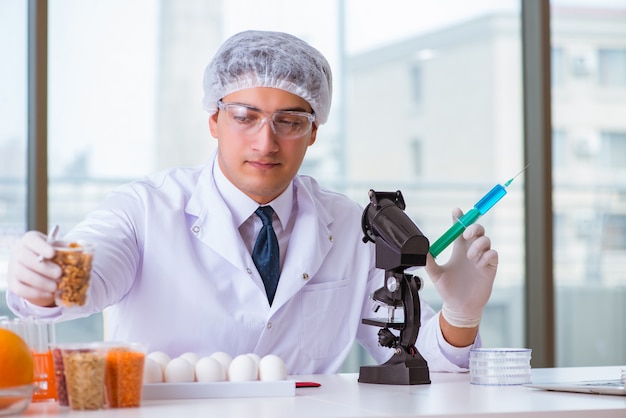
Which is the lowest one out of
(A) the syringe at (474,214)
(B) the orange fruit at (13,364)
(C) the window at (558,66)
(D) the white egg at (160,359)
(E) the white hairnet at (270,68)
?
(D) the white egg at (160,359)

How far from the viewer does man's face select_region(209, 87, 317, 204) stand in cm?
219

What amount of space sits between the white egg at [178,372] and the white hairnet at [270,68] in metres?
0.89

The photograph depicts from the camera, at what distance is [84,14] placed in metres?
3.50

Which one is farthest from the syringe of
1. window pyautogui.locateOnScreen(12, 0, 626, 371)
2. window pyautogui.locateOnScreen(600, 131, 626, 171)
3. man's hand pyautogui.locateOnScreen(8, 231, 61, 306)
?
window pyautogui.locateOnScreen(600, 131, 626, 171)

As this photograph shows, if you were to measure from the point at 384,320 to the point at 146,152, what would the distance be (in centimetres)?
201

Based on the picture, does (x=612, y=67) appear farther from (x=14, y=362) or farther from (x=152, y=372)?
(x=14, y=362)

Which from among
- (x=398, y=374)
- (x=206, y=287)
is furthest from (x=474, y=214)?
(x=206, y=287)

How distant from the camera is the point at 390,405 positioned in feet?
4.42

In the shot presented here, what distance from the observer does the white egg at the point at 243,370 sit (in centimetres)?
153

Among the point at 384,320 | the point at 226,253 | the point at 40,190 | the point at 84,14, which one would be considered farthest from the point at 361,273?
the point at 84,14

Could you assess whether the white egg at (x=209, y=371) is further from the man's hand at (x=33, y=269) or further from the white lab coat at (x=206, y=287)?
the white lab coat at (x=206, y=287)

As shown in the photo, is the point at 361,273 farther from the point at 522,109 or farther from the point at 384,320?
the point at 522,109

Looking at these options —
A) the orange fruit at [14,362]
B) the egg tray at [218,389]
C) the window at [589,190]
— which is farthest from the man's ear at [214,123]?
the window at [589,190]

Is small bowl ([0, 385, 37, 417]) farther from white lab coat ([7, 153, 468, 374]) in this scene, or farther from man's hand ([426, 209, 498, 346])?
man's hand ([426, 209, 498, 346])
